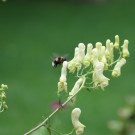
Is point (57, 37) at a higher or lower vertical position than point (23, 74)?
higher

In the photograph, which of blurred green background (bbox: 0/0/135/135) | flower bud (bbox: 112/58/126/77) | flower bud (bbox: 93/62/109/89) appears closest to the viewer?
flower bud (bbox: 93/62/109/89)

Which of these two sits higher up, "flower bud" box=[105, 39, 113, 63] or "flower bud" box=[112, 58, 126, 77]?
"flower bud" box=[105, 39, 113, 63]

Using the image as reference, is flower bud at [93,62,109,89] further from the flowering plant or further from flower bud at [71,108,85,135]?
flower bud at [71,108,85,135]

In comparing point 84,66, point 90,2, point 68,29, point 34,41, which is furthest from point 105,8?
point 84,66

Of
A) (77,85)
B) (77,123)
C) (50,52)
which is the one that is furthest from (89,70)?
(50,52)

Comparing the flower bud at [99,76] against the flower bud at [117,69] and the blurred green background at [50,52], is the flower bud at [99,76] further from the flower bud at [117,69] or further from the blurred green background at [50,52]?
the blurred green background at [50,52]

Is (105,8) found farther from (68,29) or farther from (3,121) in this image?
(3,121)

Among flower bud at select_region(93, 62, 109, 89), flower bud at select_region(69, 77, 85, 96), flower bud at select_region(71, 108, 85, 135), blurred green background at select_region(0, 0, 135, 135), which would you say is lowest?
flower bud at select_region(71, 108, 85, 135)

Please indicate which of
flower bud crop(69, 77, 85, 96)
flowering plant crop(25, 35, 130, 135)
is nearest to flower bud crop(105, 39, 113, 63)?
flowering plant crop(25, 35, 130, 135)
